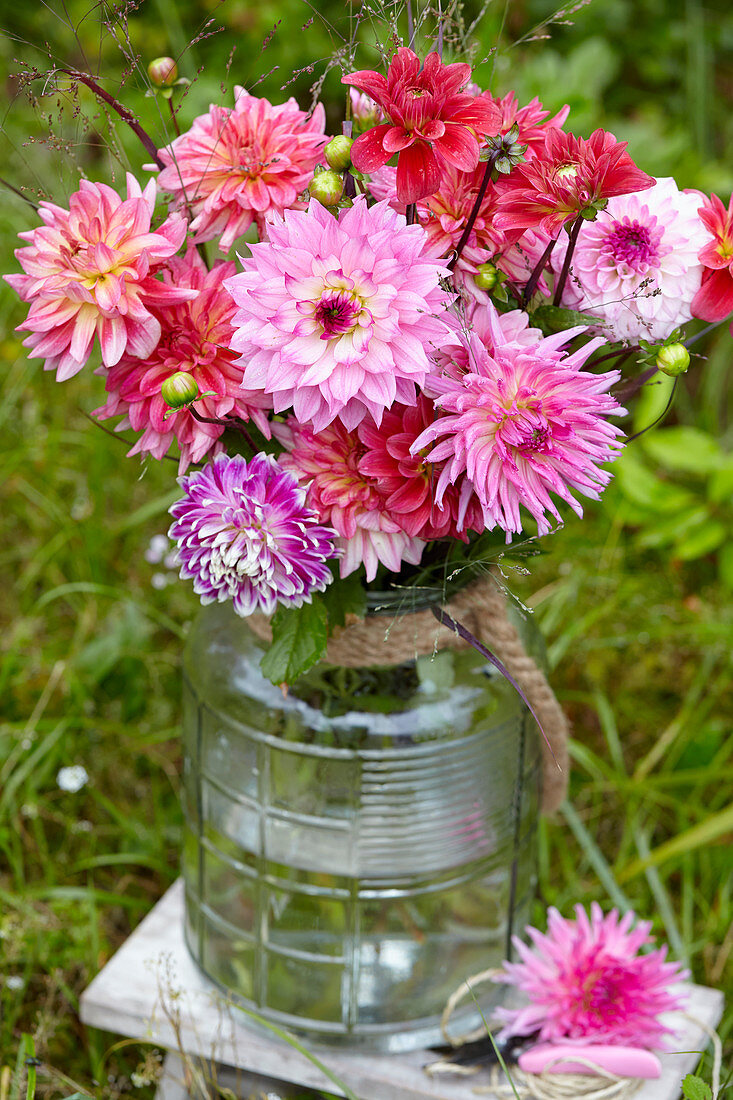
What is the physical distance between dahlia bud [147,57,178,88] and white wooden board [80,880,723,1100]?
73cm

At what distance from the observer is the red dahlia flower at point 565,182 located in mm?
612

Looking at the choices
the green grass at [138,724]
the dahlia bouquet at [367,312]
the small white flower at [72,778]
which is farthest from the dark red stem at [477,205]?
the small white flower at [72,778]

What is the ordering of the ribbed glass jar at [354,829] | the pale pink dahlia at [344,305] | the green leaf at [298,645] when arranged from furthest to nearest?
the ribbed glass jar at [354,829] → the green leaf at [298,645] → the pale pink dahlia at [344,305]

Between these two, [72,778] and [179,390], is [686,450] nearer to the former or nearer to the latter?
[72,778]

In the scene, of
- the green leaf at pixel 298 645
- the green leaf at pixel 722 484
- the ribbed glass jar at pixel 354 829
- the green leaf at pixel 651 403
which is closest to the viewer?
the green leaf at pixel 298 645

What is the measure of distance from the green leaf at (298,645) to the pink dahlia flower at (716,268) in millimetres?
313

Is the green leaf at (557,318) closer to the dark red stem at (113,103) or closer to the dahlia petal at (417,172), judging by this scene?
the dahlia petal at (417,172)

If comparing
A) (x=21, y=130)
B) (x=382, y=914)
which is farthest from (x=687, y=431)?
(x=21, y=130)

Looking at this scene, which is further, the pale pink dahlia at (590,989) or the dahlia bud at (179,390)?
the pale pink dahlia at (590,989)

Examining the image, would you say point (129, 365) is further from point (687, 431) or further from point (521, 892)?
point (687, 431)

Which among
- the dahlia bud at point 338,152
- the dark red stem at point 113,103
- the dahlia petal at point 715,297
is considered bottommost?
the dahlia petal at point 715,297

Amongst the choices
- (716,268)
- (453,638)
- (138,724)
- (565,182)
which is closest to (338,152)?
(565,182)

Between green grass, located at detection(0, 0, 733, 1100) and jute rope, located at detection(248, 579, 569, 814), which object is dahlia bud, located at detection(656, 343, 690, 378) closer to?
jute rope, located at detection(248, 579, 569, 814)

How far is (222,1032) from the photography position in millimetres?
1015
